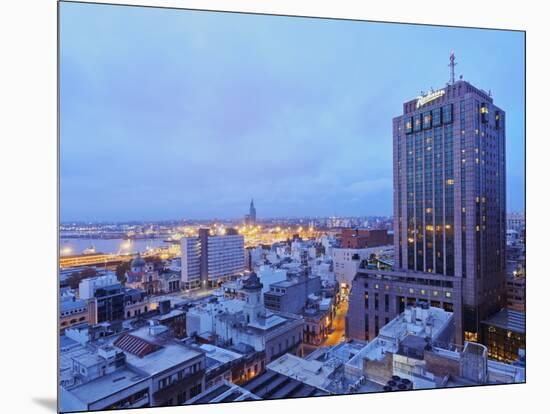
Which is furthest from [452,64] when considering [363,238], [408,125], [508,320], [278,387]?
[278,387]

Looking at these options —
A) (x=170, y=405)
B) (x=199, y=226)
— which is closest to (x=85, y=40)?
(x=199, y=226)

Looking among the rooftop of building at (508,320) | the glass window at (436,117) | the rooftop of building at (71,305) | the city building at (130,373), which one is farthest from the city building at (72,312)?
the glass window at (436,117)

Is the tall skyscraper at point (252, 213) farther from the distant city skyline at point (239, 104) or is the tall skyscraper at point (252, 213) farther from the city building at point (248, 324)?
the city building at point (248, 324)

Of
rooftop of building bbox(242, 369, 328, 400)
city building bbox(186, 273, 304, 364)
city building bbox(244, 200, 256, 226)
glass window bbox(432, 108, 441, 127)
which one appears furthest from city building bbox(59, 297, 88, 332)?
glass window bbox(432, 108, 441, 127)

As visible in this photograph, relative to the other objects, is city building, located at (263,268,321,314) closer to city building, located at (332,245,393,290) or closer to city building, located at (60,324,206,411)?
city building, located at (332,245,393,290)

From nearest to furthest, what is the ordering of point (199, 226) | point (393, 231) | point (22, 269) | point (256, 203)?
point (22, 269), point (256, 203), point (199, 226), point (393, 231)
